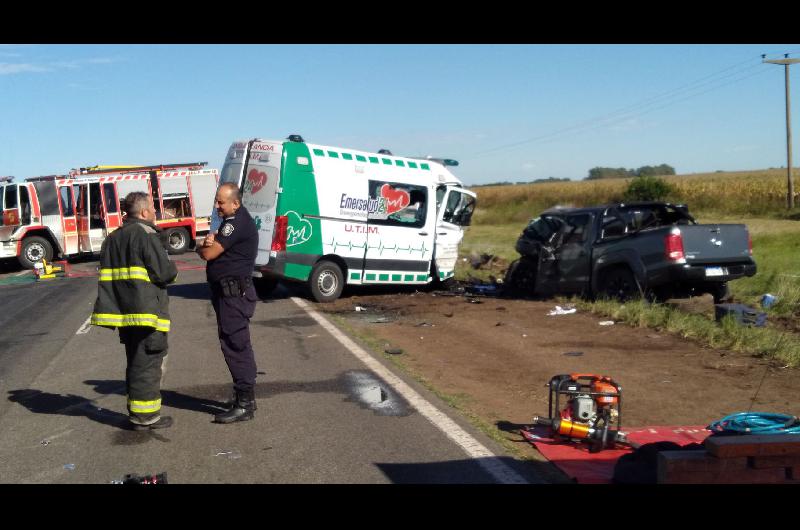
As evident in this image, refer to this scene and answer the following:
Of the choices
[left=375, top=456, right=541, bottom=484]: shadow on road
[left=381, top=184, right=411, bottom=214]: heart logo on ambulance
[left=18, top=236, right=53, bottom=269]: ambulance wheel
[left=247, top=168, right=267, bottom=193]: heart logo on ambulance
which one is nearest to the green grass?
[left=381, top=184, right=411, bottom=214]: heart logo on ambulance

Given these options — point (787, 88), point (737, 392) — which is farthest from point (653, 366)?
point (787, 88)

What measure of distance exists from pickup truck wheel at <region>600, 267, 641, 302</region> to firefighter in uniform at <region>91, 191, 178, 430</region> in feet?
28.2

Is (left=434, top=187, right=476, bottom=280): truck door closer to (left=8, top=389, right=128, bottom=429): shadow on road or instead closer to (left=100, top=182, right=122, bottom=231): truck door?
(left=8, top=389, right=128, bottom=429): shadow on road

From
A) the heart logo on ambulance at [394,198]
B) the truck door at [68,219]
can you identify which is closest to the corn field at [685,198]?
the heart logo on ambulance at [394,198]

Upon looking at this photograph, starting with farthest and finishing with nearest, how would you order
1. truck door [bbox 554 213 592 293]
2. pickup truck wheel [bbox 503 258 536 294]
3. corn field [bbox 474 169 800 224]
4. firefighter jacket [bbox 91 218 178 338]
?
corn field [bbox 474 169 800 224] → pickup truck wheel [bbox 503 258 536 294] → truck door [bbox 554 213 592 293] → firefighter jacket [bbox 91 218 178 338]

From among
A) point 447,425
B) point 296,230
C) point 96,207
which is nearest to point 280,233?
point 296,230

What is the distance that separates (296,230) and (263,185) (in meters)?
0.94

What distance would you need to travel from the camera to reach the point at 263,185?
47.8 feet

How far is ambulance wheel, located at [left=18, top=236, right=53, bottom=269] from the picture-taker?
24.7 metres
